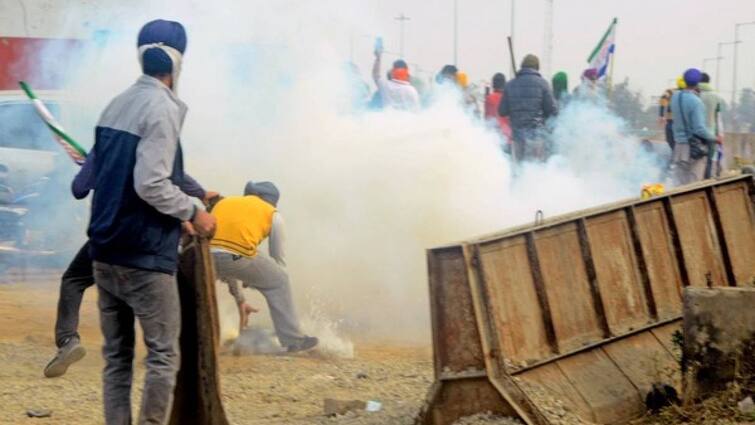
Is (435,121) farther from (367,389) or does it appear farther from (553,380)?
(553,380)

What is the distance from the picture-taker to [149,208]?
216 inches

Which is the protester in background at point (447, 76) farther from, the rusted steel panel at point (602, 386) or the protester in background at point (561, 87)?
the rusted steel panel at point (602, 386)

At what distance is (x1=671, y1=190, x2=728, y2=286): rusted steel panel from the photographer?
8.11m

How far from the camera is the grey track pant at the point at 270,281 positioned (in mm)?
9266

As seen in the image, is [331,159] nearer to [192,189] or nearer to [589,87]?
[589,87]

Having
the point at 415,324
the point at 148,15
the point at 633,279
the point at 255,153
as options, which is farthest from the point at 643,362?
the point at 148,15

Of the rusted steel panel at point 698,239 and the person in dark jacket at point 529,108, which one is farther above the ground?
the person in dark jacket at point 529,108

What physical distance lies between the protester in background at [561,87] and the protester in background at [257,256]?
6280 mm

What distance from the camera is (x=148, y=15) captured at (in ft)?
44.5

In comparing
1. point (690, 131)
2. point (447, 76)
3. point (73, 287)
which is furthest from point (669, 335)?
point (447, 76)

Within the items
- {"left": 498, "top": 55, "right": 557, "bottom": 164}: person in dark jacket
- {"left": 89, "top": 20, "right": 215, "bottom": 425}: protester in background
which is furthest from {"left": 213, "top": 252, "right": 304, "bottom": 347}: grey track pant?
{"left": 498, "top": 55, "right": 557, "bottom": 164}: person in dark jacket

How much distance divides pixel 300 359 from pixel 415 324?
1.95m

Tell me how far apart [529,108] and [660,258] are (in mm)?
5714

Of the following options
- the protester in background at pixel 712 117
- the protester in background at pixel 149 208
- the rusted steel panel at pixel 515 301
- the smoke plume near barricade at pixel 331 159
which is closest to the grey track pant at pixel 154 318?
the protester in background at pixel 149 208
